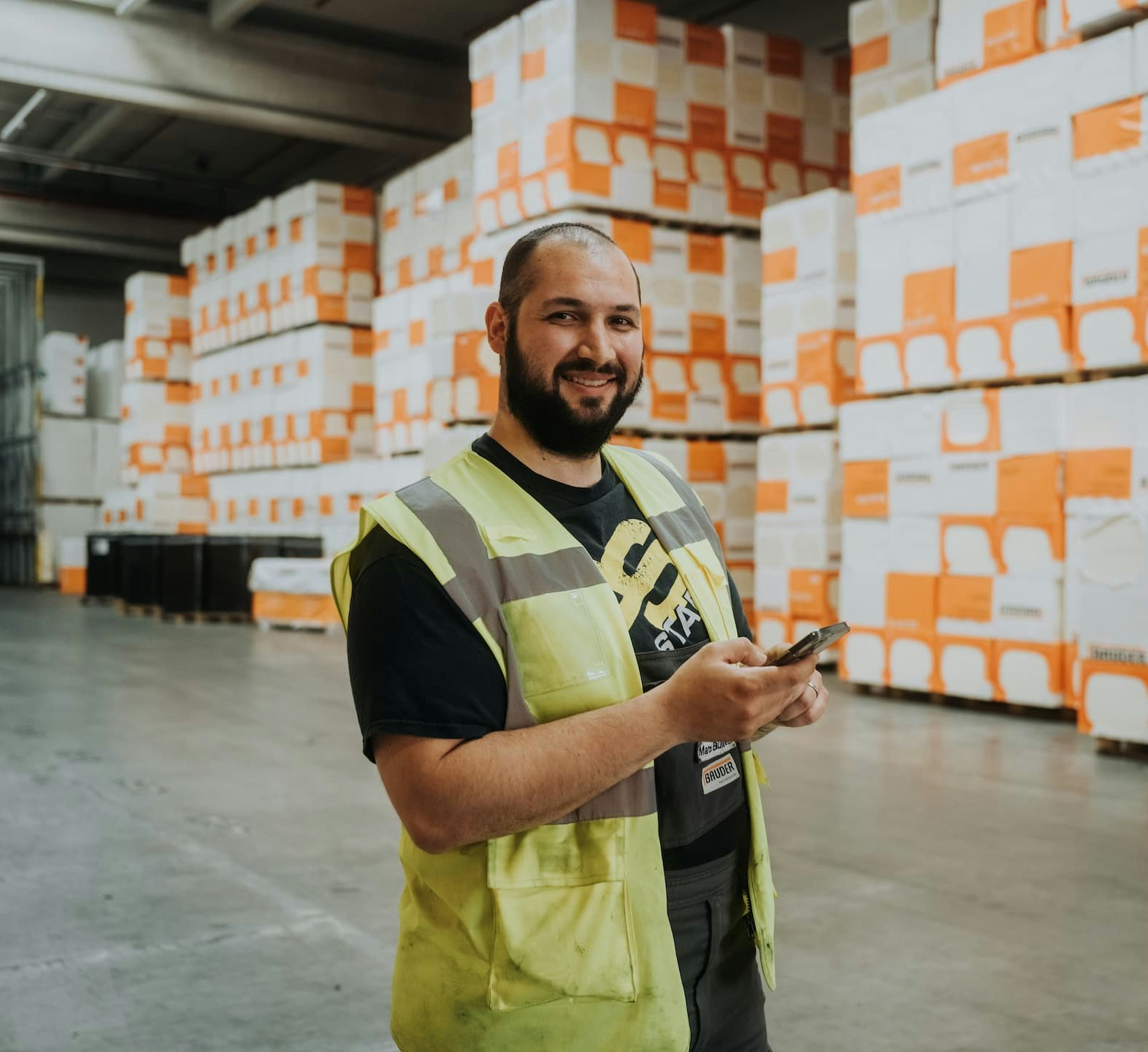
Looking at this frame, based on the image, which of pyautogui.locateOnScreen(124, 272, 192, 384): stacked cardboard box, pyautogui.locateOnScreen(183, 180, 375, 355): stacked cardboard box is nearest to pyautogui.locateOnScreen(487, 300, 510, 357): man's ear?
pyautogui.locateOnScreen(183, 180, 375, 355): stacked cardboard box

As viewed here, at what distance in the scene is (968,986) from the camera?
2850mm

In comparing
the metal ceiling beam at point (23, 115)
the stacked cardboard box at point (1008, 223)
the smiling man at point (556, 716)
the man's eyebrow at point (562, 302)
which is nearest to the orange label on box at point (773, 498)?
the stacked cardboard box at point (1008, 223)

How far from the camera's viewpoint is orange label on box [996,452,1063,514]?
6.30 m

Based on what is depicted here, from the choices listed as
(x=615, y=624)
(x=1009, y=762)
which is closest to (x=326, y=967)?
(x=615, y=624)

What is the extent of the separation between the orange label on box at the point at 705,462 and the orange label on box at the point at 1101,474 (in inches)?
130

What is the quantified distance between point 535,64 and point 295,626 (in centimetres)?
582

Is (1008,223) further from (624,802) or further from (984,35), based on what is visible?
(624,802)

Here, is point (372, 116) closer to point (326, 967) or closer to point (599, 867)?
point (326, 967)

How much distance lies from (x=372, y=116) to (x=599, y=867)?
12921 millimetres

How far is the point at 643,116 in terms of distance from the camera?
8.53m

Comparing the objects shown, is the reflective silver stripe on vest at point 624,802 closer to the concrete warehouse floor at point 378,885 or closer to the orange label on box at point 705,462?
the concrete warehouse floor at point 378,885

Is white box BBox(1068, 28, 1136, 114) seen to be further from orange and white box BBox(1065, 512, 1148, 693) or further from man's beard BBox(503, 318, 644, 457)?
man's beard BBox(503, 318, 644, 457)

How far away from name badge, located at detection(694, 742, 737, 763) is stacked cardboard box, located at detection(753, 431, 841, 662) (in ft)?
21.3

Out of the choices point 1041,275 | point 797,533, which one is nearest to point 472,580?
point 1041,275
